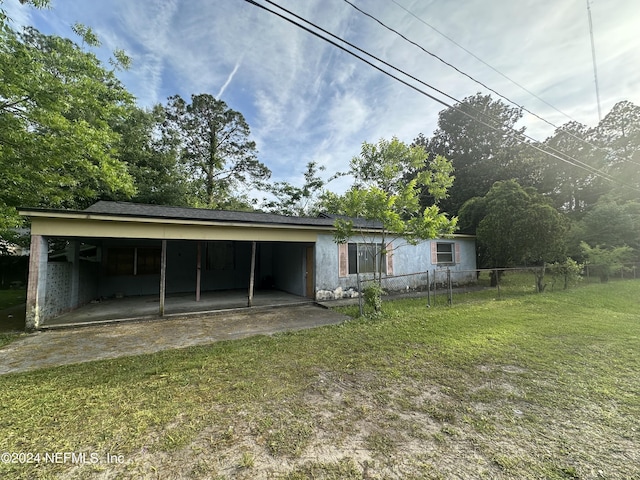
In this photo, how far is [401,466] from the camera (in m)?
1.96

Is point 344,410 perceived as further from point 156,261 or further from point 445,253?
point 445,253

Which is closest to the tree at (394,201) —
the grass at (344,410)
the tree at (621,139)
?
the grass at (344,410)

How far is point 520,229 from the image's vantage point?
1075cm

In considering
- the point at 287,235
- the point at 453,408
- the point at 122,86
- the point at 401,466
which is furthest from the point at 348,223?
the point at 122,86

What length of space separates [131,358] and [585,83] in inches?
509

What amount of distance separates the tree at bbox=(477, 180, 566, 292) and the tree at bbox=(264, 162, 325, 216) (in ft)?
50.6

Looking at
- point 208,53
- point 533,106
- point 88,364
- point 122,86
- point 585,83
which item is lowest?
point 88,364

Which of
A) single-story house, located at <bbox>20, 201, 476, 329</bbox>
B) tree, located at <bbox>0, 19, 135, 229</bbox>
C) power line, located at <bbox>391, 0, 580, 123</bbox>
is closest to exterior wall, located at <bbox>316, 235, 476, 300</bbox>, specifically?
single-story house, located at <bbox>20, 201, 476, 329</bbox>

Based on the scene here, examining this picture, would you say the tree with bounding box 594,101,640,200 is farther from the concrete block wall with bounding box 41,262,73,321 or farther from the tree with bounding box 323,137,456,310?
the concrete block wall with bounding box 41,262,73,321

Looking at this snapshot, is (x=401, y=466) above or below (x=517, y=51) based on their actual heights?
below

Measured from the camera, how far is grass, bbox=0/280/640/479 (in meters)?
1.98

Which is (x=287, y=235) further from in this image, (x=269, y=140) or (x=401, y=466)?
(x=269, y=140)

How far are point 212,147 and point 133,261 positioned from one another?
13.4 m

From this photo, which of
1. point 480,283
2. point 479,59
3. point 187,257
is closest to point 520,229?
point 480,283
